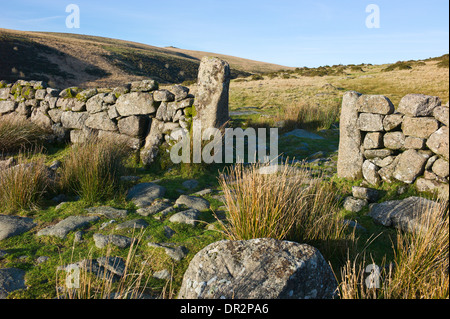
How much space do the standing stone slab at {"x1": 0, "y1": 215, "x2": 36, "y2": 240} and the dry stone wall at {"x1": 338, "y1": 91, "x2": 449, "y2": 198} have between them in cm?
439

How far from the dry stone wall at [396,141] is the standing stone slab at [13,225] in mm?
4393

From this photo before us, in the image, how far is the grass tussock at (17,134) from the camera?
6.98m

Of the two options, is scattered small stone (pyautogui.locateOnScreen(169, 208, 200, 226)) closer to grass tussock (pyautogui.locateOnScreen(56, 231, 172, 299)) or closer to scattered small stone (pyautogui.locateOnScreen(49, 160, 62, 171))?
grass tussock (pyautogui.locateOnScreen(56, 231, 172, 299))

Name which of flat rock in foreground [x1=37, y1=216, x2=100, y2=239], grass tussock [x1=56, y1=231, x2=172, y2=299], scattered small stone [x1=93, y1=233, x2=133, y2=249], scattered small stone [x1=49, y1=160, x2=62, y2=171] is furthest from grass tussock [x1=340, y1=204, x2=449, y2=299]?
scattered small stone [x1=49, y1=160, x2=62, y2=171]

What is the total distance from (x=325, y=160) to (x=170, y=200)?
3.42 metres

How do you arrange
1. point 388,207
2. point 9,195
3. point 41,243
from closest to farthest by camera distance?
point 41,243, point 388,207, point 9,195

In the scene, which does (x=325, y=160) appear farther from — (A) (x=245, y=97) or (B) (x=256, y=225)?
(A) (x=245, y=97)

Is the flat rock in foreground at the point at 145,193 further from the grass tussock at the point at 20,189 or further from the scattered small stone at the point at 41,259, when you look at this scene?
the scattered small stone at the point at 41,259

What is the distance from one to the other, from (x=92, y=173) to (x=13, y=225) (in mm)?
1171

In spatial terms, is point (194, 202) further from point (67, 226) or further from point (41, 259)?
point (41, 259)

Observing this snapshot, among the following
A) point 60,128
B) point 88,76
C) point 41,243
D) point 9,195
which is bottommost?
point 41,243

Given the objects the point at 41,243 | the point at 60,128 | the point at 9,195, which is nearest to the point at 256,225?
the point at 41,243

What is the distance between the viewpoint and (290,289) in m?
2.25

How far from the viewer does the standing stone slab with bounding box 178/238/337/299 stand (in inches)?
87.6
